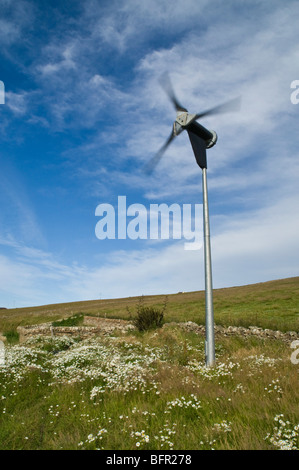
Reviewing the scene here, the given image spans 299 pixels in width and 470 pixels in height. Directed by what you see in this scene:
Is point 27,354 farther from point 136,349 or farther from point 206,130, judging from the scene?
point 206,130

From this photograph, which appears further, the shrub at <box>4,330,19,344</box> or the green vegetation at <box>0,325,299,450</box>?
A: the shrub at <box>4,330,19,344</box>

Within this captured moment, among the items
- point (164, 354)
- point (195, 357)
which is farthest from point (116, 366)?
point (195, 357)

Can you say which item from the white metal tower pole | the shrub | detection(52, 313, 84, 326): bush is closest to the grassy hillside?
detection(52, 313, 84, 326): bush

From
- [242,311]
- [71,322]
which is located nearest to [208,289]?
[242,311]

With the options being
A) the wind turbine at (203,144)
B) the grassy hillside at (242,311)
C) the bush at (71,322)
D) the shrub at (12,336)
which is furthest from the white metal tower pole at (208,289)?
the bush at (71,322)

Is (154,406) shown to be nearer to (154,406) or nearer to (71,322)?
(154,406)

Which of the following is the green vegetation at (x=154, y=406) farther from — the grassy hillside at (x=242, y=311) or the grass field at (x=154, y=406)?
the grassy hillside at (x=242, y=311)

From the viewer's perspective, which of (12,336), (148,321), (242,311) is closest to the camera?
(148,321)

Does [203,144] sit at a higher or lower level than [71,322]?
higher

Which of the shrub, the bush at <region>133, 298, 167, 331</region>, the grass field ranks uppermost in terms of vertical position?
the bush at <region>133, 298, 167, 331</region>

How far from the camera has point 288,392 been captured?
236 inches

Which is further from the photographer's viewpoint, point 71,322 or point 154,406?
point 71,322

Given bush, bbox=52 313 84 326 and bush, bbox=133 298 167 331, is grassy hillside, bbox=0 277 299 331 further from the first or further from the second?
bush, bbox=133 298 167 331
